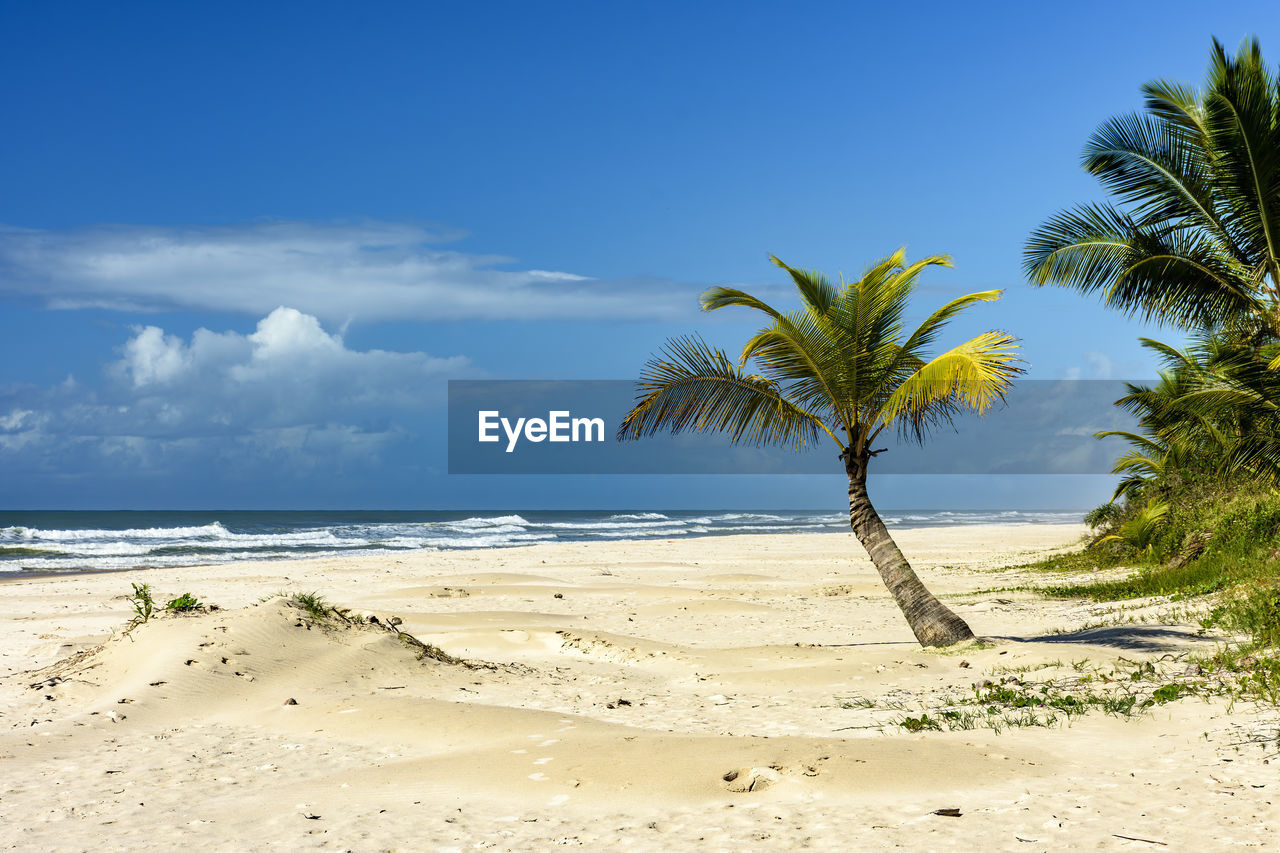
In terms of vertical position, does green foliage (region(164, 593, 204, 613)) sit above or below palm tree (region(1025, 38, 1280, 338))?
below

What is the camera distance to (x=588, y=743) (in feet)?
22.0

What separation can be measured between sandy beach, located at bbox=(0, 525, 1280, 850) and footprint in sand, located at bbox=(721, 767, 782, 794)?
0.06 feet

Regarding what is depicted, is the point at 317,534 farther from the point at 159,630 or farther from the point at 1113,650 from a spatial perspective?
the point at 1113,650

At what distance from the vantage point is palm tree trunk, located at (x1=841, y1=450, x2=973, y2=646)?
36.2ft

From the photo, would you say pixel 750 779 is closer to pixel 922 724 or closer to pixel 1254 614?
pixel 922 724

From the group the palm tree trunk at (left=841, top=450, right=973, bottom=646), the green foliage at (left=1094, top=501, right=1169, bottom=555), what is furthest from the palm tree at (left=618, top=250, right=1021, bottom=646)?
the green foliage at (left=1094, top=501, right=1169, bottom=555)

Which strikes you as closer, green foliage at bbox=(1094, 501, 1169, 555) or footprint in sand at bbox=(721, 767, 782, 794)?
footprint in sand at bbox=(721, 767, 782, 794)

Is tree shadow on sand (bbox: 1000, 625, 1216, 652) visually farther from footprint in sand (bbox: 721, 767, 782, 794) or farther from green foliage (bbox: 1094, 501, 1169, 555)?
green foliage (bbox: 1094, 501, 1169, 555)

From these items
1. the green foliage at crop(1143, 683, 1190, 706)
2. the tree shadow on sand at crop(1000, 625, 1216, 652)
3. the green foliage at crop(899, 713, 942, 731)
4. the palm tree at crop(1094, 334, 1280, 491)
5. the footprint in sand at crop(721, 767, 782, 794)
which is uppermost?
the palm tree at crop(1094, 334, 1280, 491)

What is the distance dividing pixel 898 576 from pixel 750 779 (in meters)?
6.19

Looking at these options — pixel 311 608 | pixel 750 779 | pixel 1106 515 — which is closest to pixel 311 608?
pixel 311 608

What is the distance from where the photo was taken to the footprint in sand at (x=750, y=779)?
18.1 feet

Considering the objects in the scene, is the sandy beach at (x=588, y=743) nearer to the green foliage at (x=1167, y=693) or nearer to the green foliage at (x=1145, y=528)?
the green foliage at (x=1167, y=693)

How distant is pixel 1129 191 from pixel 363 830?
49.4ft
